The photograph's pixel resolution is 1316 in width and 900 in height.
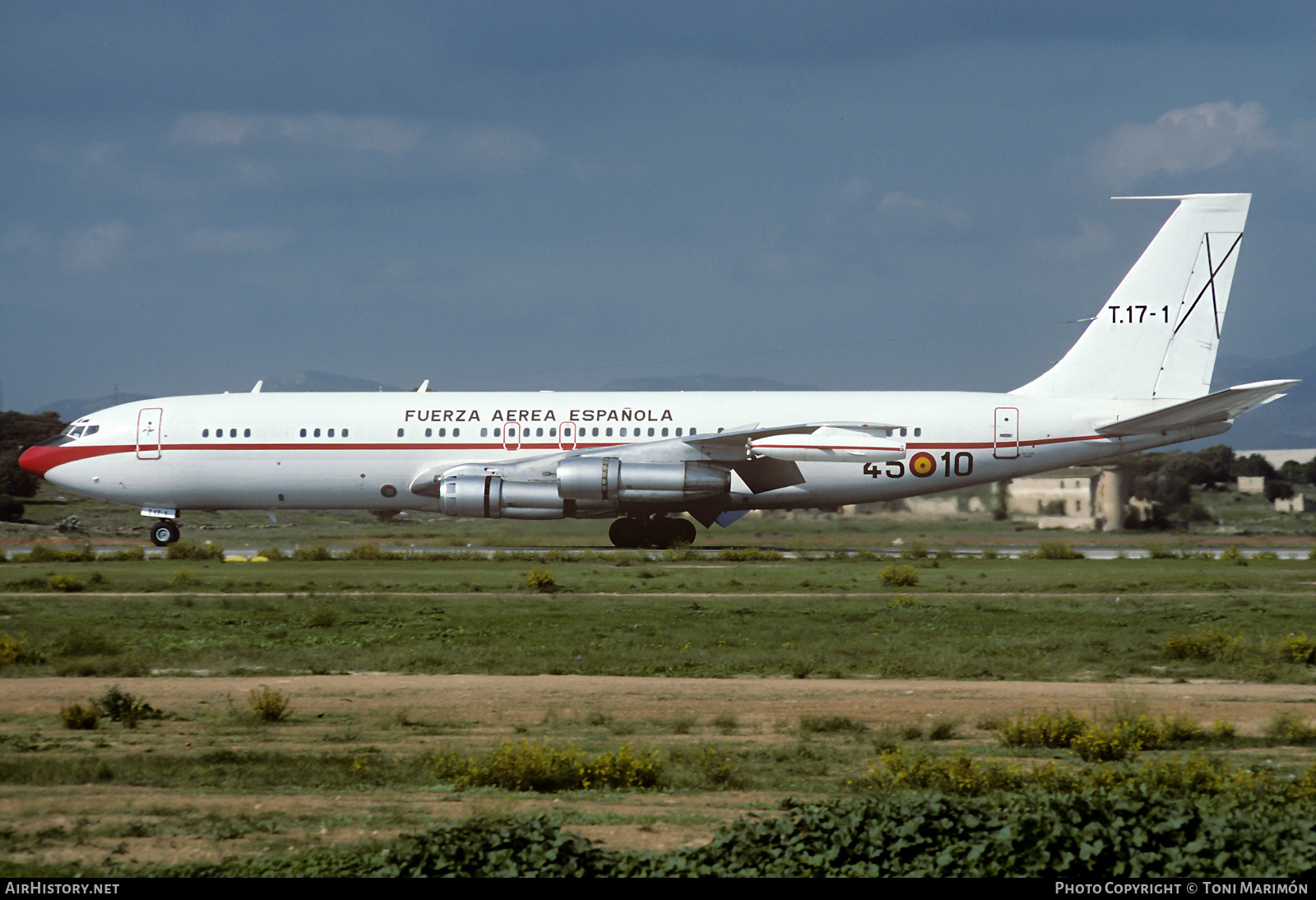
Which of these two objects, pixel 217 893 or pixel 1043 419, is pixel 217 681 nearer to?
pixel 217 893

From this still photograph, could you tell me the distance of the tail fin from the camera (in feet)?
103

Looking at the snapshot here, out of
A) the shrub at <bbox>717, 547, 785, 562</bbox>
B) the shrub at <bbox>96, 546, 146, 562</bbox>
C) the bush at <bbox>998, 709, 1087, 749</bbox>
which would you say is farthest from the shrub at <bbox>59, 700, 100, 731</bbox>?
the shrub at <bbox>96, 546, 146, 562</bbox>

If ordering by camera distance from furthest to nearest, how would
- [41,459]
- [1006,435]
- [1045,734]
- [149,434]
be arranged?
[41,459] < [149,434] < [1006,435] < [1045,734]

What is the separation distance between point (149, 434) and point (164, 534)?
10.6 feet

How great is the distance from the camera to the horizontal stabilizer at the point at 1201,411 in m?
27.7

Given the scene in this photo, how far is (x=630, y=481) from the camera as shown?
99.0 ft

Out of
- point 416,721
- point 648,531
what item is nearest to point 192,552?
point 648,531

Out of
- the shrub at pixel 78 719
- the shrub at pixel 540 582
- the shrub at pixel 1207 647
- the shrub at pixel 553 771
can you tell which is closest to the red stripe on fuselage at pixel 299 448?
the shrub at pixel 540 582

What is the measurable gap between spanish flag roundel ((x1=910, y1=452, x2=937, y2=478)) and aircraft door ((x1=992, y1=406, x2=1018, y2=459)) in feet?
5.26

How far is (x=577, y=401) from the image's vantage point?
1287 inches

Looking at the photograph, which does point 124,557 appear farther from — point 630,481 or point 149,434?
point 630,481

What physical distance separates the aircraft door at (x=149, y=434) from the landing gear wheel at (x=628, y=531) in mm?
12967

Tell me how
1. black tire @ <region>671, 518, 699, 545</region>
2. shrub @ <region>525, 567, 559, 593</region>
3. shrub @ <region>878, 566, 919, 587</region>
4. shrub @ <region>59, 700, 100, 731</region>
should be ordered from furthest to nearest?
black tire @ <region>671, 518, 699, 545</region> < shrub @ <region>878, 566, 919, 587</region> < shrub @ <region>525, 567, 559, 593</region> < shrub @ <region>59, 700, 100, 731</region>

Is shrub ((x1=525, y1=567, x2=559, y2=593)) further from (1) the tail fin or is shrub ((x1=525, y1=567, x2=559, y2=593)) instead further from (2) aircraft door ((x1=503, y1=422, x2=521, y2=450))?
(1) the tail fin
